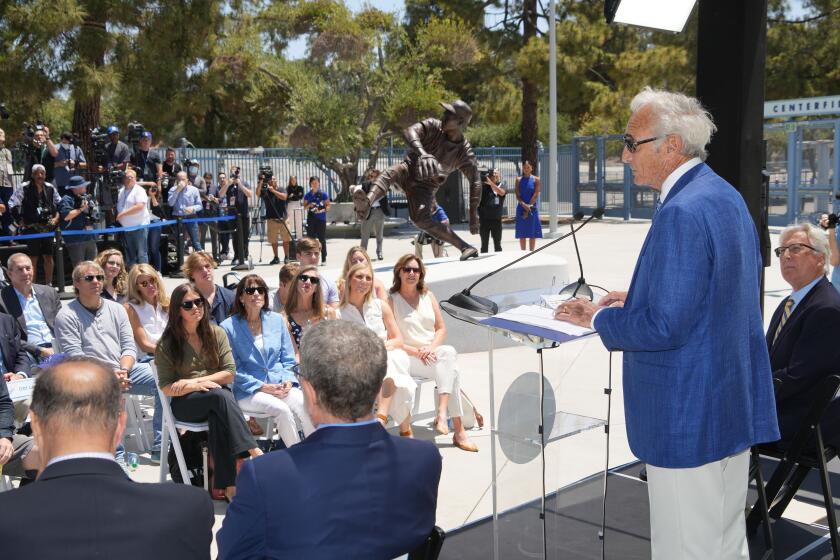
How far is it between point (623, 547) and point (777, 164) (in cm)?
1862

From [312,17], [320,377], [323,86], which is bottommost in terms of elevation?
[320,377]

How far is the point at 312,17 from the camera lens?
25.2 m

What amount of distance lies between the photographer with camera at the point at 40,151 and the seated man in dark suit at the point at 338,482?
12.1m

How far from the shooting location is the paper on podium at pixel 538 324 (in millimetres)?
2912

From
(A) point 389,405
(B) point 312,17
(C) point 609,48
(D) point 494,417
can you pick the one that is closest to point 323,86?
(B) point 312,17

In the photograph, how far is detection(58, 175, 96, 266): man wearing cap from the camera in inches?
471

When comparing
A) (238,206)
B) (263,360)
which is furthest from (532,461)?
(238,206)

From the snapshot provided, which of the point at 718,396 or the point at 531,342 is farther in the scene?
the point at 531,342

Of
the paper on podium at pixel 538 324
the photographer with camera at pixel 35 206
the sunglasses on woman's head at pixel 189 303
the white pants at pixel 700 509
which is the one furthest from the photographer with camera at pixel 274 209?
the white pants at pixel 700 509

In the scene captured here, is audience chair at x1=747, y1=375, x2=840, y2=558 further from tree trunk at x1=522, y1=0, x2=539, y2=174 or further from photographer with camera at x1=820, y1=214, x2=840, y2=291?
tree trunk at x1=522, y1=0, x2=539, y2=174

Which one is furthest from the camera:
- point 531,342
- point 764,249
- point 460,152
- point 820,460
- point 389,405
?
point 460,152

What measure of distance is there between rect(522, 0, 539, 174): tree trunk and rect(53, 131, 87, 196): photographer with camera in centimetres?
1301

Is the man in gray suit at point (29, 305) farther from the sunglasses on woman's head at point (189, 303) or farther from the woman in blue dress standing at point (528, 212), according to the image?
the woman in blue dress standing at point (528, 212)

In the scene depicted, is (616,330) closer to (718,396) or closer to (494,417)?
(718,396)
